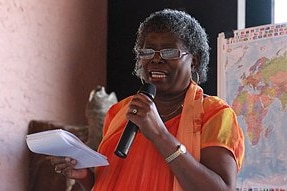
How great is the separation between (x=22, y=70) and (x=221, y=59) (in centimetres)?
126

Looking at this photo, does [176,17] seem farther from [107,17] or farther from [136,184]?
[107,17]

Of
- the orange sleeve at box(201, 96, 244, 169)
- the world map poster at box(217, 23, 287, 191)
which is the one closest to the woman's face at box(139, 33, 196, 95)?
the orange sleeve at box(201, 96, 244, 169)

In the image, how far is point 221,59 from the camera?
2.51 m

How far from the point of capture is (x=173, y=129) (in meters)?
1.47

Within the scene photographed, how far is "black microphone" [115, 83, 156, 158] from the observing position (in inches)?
51.3

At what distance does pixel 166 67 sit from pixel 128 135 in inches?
9.2

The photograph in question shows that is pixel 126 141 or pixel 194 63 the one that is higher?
pixel 194 63

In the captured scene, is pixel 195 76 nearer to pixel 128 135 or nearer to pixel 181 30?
pixel 181 30

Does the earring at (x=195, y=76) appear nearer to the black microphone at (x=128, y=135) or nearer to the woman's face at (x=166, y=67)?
the woman's face at (x=166, y=67)

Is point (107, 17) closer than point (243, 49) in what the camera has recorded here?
No

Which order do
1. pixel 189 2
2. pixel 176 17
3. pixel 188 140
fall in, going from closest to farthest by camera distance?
pixel 188 140 → pixel 176 17 → pixel 189 2

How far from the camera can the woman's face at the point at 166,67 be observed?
56.9 inches

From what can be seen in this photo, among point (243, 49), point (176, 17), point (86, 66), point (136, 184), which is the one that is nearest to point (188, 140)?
point (136, 184)

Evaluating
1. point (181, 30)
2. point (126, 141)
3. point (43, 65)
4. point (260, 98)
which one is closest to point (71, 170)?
point (126, 141)
